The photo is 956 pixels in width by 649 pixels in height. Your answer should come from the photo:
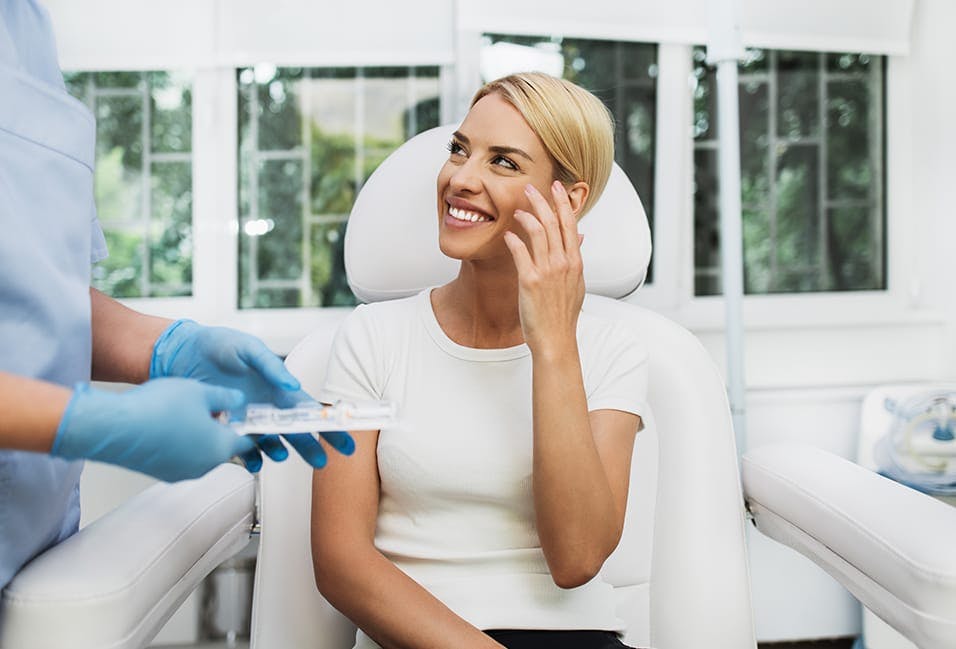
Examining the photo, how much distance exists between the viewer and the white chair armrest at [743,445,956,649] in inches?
33.4

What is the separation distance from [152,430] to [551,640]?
0.57 m

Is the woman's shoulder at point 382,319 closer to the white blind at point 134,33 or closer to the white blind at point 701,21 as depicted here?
the white blind at point 701,21

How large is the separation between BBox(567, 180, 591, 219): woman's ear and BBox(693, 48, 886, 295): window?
116cm

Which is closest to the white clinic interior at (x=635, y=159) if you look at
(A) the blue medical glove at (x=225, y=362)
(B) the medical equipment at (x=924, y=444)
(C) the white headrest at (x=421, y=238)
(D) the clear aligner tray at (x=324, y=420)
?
(B) the medical equipment at (x=924, y=444)

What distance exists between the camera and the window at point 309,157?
2166mm

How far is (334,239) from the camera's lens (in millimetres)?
2219

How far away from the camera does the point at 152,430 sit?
27.0 inches

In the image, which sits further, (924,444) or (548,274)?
(924,444)

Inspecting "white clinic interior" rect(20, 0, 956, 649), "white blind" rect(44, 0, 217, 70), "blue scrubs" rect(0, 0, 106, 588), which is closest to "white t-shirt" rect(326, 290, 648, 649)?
"blue scrubs" rect(0, 0, 106, 588)

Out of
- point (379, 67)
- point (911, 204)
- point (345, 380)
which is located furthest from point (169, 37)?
point (911, 204)

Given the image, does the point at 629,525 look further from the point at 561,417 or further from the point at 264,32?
the point at 264,32

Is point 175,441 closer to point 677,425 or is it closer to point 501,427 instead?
point 501,427

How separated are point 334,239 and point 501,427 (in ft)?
4.05

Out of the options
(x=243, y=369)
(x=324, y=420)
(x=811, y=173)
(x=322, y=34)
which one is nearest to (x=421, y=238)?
(x=243, y=369)
